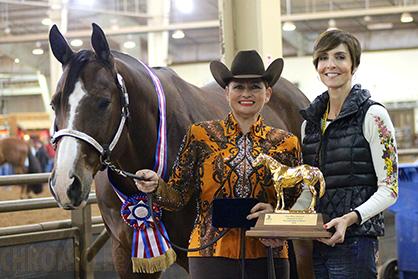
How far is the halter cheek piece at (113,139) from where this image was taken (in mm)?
2078

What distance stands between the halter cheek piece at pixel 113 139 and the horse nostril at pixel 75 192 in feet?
0.54

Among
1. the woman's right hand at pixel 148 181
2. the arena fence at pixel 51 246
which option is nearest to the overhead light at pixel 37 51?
the arena fence at pixel 51 246

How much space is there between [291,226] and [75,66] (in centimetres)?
103

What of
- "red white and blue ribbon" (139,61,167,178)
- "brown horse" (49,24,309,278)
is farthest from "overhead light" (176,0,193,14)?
"red white and blue ribbon" (139,61,167,178)

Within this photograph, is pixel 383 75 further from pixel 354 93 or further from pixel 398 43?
pixel 354 93

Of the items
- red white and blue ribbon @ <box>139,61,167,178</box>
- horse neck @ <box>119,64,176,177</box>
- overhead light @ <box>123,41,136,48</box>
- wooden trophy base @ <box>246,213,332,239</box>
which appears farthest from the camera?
overhead light @ <box>123,41,136,48</box>

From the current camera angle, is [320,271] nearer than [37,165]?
Yes

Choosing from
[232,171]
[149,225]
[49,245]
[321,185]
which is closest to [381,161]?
[321,185]

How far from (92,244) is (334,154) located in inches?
98.4

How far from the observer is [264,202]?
210cm

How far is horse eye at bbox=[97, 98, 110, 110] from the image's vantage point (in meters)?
2.18

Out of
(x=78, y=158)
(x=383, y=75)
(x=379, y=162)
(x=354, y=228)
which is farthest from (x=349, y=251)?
(x=383, y=75)

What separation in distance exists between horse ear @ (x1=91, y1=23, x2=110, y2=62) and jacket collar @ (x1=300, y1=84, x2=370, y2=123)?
82cm

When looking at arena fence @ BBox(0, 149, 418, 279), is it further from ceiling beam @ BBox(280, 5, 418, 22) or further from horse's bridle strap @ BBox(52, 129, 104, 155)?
ceiling beam @ BBox(280, 5, 418, 22)
